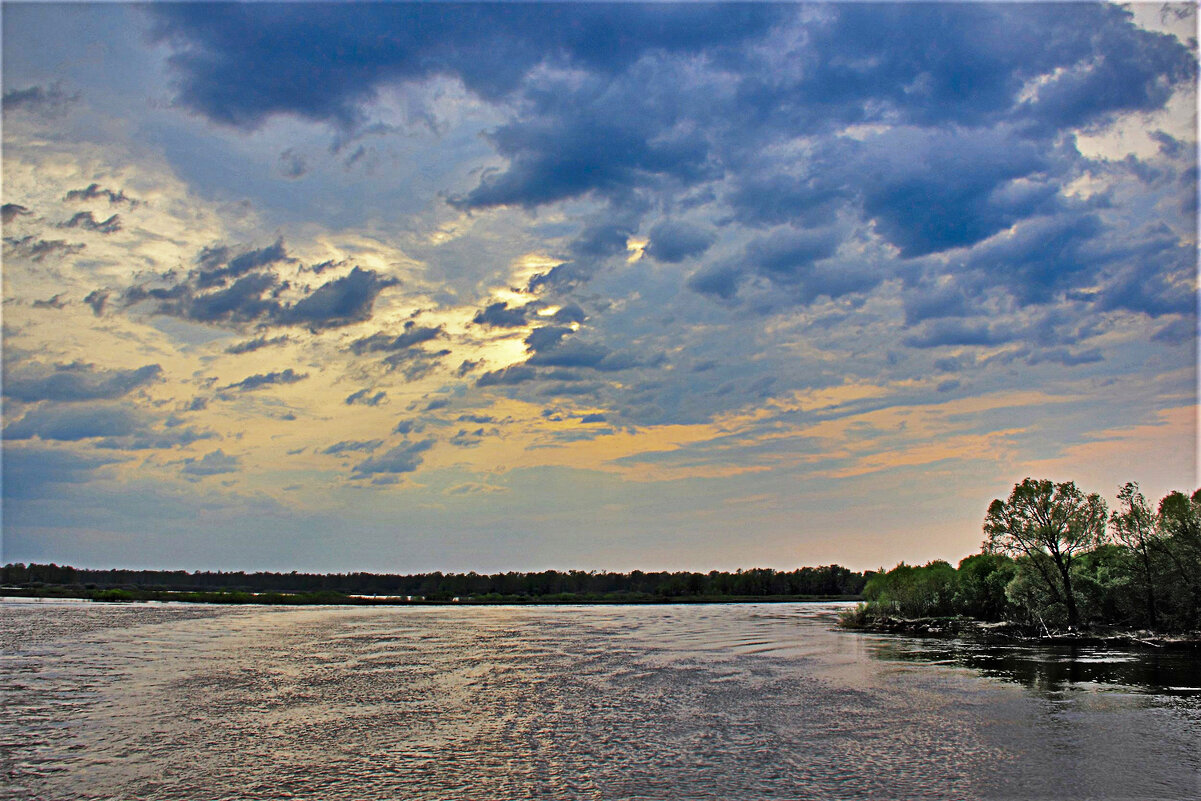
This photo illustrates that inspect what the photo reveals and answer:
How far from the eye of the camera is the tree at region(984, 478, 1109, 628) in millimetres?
66562

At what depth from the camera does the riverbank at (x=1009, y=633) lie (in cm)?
5650

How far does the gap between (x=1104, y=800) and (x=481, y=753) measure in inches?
701

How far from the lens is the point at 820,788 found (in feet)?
64.1

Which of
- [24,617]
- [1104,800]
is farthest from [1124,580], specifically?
[24,617]

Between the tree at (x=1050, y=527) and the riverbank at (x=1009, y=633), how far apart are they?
3263 millimetres

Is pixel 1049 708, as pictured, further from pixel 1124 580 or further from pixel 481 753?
pixel 1124 580

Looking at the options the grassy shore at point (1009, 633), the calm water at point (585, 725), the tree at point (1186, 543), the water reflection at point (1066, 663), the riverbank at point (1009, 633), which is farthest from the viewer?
Result: the tree at point (1186, 543)

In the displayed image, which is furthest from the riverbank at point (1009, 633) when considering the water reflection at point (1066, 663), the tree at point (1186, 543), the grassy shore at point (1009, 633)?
the tree at point (1186, 543)

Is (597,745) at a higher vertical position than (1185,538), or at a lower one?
lower

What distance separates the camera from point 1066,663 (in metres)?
47.2

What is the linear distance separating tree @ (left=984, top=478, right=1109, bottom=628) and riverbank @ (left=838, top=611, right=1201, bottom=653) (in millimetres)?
3263

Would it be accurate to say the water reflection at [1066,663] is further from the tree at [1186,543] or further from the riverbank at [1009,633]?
the tree at [1186,543]

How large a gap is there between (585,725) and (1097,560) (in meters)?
72.3

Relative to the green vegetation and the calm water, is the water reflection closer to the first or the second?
the calm water
